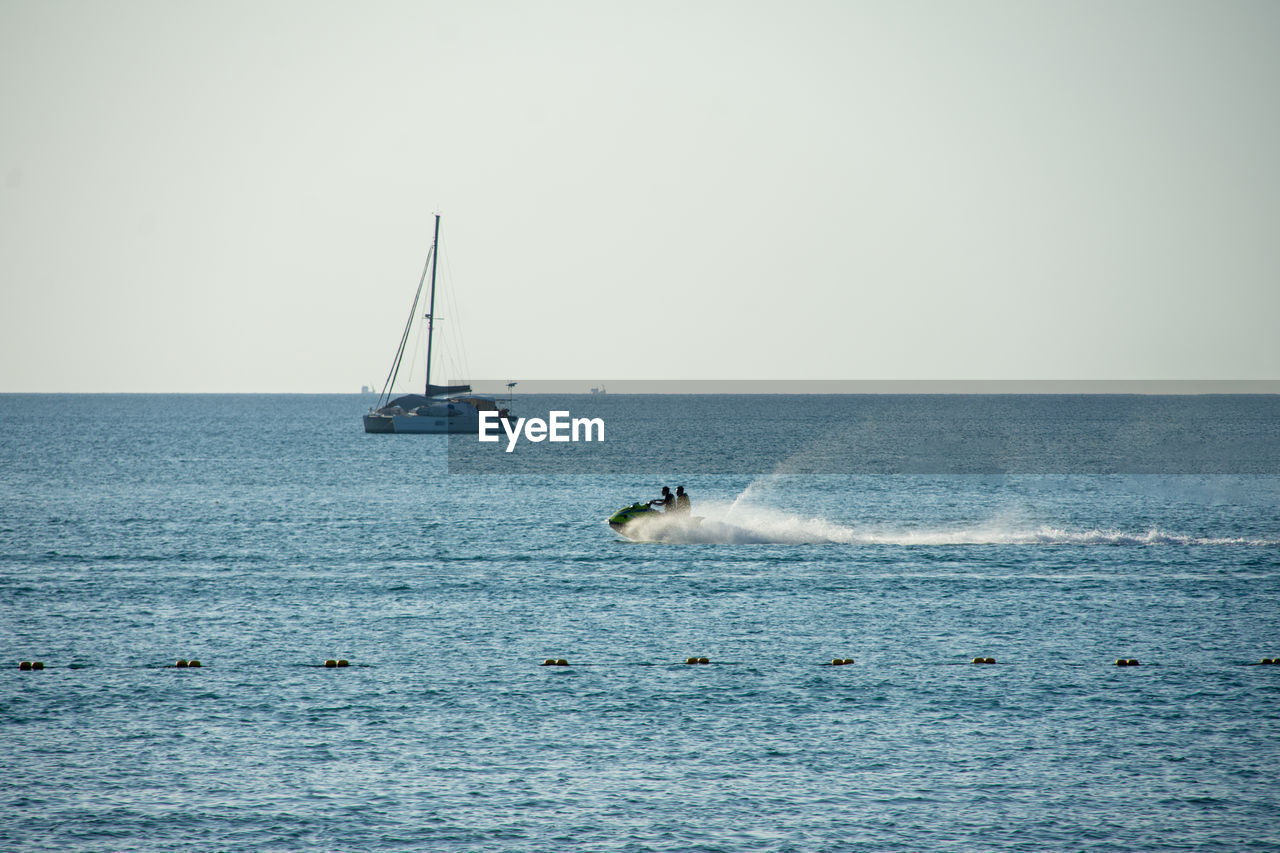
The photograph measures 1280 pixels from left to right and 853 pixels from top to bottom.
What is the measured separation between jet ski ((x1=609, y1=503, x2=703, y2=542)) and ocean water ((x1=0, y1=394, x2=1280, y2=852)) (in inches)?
23.2

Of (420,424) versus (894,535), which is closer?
(894,535)

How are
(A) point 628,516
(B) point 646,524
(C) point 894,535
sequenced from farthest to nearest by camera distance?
(C) point 894,535
(B) point 646,524
(A) point 628,516

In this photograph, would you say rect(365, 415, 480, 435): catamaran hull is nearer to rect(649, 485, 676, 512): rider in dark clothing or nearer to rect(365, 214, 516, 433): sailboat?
rect(365, 214, 516, 433): sailboat

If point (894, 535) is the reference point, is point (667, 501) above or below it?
above

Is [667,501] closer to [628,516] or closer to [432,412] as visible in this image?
[628,516]

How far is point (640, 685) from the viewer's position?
109 ft

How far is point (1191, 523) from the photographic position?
7006 centimetres

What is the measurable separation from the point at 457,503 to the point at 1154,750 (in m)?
61.7

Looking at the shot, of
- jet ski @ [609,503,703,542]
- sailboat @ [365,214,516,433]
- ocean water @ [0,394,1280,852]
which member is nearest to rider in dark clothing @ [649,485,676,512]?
jet ski @ [609,503,703,542]

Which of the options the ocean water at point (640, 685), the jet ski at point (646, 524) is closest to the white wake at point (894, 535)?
the jet ski at point (646, 524)

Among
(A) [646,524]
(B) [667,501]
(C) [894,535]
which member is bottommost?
(C) [894,535]

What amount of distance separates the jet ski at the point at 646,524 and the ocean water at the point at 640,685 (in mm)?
590

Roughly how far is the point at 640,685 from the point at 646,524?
28.2 metres

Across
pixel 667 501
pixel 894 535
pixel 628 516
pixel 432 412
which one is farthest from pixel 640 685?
pixel 432 412
